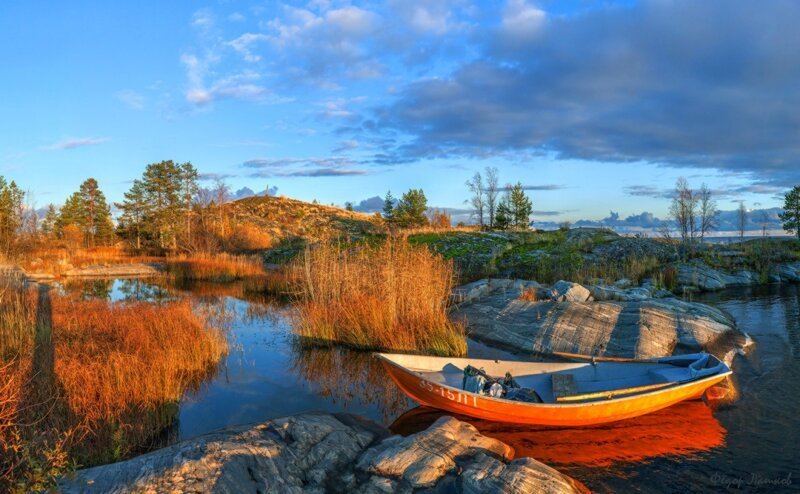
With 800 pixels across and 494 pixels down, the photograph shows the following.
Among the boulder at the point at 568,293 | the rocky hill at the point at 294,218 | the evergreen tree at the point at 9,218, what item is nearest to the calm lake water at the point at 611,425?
the boulder at the point at 568,293

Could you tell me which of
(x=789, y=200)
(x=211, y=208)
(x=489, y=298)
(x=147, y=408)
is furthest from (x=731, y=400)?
(x=789, y=200)

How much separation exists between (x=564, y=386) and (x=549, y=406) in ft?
4.34

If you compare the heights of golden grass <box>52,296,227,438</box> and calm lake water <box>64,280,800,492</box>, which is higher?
golden grass <box>52,296,227,438</box>

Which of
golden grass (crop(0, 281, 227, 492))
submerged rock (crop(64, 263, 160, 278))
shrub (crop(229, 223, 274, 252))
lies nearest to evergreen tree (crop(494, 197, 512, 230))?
shrub (crop(229, 223, 274, 252))

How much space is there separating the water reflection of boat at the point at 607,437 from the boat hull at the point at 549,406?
0.78 ft

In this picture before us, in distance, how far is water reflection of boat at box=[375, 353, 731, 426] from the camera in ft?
24.2

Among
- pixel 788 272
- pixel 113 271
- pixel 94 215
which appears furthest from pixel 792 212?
pixel 94 215

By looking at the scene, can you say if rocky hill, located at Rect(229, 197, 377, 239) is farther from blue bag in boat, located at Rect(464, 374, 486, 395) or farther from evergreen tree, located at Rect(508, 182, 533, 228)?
blue bag in boat, located at Rect(464, 374, 486, 395)

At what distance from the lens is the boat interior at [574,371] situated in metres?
8.52

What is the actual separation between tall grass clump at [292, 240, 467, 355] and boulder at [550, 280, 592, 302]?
4.79m

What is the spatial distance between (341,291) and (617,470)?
8.69 metres

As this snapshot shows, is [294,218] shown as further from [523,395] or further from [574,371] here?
[523,395]

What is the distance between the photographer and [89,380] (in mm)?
7277

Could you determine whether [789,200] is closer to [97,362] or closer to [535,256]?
[535,256]
